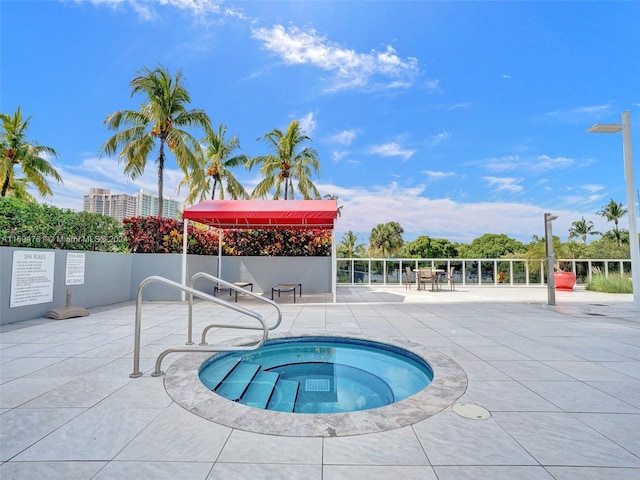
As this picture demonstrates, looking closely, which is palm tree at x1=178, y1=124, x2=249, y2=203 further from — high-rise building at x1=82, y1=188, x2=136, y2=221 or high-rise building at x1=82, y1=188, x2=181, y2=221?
high-rise building at x1=82, y1=188, x2=136, y2=221

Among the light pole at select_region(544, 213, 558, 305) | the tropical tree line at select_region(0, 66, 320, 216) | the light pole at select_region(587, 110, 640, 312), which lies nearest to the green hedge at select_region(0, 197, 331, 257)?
the tropical tree line at select_region(0, 66, 320, 216)

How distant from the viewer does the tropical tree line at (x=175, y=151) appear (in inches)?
488

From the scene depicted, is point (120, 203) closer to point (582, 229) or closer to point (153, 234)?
point (153, 234)

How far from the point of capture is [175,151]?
12820mm

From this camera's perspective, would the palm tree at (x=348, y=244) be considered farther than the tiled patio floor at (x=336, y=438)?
Yes

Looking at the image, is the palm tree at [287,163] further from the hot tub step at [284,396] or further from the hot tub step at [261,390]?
the hot tub step at [284,396]

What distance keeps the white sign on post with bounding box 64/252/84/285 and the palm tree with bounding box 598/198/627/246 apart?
59848mm

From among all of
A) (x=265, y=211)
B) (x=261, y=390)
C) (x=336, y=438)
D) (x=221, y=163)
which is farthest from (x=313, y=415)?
(x=221, y=163)

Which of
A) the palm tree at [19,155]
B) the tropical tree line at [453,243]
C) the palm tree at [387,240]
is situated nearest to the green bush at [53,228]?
the palm tree at [19,155]

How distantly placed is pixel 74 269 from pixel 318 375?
6.28 meters

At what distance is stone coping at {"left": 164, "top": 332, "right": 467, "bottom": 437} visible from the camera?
2.02 metres

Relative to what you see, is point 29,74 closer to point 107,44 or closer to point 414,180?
point 107,44

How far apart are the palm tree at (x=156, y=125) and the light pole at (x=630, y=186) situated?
1357 cm

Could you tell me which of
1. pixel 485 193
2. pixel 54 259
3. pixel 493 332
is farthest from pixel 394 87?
pixel 485 193
